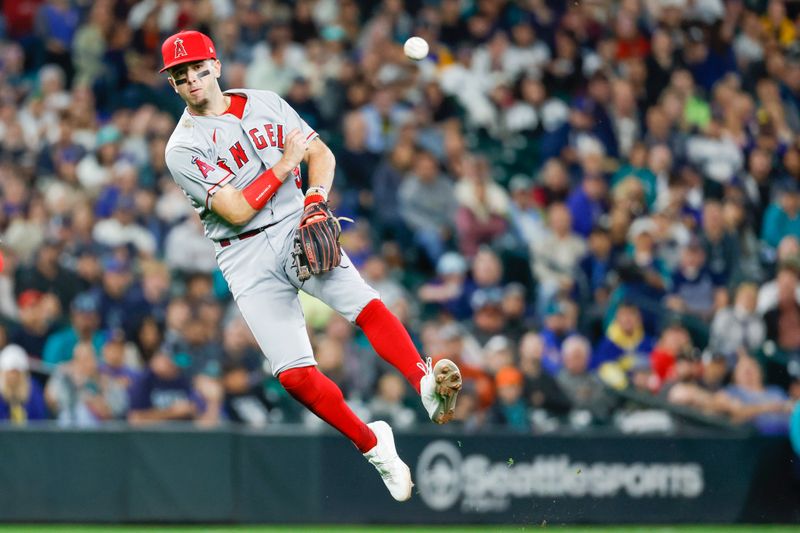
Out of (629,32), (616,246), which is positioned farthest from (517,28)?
(616,246)

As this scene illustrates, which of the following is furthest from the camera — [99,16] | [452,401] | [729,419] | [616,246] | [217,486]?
[99,16]

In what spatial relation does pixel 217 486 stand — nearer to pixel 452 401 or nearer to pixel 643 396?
pixel 643 396

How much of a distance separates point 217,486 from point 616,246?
464 cm

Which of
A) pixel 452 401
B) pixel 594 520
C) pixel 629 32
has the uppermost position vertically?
pixel 629 32

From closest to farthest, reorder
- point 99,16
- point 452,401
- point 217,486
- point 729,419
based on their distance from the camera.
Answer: point 452,401, point 217,486, point 729,419, point 99,16

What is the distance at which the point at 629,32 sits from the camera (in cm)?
1578

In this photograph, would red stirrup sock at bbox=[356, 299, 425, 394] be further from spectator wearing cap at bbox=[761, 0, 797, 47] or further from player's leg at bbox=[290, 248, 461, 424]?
spectator wearing cap at bbox=[761, 0, 797, 47]

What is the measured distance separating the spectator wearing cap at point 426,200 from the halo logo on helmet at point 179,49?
6453mm

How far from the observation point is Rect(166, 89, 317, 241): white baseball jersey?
24.5 ft

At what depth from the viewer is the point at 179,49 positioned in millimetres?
7312

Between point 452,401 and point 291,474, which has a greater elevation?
point 452,401

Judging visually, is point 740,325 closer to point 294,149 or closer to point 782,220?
point 782,220

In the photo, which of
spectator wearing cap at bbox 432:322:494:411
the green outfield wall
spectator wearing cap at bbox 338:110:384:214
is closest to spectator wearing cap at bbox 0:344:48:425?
the green outfield wall

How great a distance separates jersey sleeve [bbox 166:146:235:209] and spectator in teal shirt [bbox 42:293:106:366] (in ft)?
15.9
